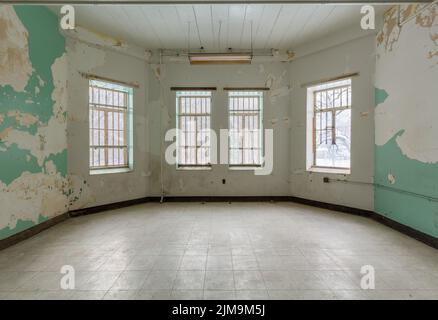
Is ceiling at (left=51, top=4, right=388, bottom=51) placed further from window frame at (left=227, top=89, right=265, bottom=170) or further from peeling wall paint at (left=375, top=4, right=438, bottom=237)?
window frame at (left=227, top=89, right=265, bottom=170)

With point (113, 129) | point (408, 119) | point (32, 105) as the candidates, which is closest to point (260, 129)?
point (408, 119)

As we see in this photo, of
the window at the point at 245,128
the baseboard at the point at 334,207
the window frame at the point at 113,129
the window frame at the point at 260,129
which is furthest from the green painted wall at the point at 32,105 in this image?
the baseboard at the point at 334,207

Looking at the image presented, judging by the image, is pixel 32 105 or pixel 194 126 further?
pixel 194 126

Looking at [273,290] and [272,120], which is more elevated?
[272,120]

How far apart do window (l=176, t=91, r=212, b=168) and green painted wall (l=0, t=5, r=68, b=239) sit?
2611 millimetres

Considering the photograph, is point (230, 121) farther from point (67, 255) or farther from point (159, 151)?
point (67, 255)

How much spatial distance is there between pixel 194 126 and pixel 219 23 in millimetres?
2422

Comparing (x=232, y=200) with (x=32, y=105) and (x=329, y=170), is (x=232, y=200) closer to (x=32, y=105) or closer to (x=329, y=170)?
(x=329, y=170)

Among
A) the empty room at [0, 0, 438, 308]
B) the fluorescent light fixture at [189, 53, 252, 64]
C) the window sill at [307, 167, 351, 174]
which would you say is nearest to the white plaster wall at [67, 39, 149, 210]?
the empty room at [0, 0, 438, 308]

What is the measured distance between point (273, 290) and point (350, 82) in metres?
4.57

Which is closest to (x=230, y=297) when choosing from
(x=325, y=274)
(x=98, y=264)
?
(x=325, y=274)

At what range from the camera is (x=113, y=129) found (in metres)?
5.79

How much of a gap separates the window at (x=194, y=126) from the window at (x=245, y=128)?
0.60m

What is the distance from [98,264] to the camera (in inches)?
114
